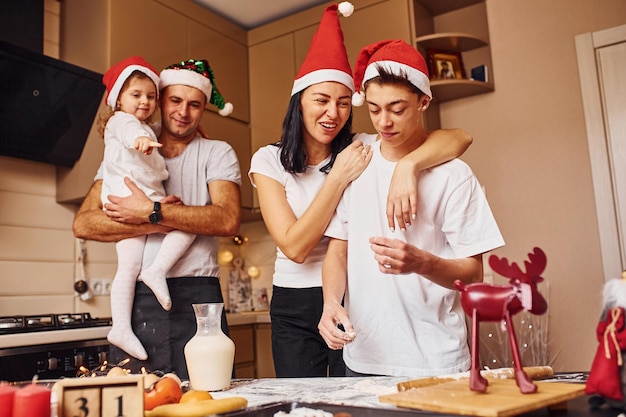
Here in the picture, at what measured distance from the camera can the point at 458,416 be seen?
730 mm

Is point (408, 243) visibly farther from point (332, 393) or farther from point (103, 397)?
point (103, 397)

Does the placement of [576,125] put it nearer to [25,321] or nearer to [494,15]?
[494,15]

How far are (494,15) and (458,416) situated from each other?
2.89 metres

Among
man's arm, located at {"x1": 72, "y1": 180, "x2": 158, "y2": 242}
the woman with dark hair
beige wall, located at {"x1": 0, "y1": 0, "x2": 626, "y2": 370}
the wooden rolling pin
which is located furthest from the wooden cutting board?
beige wall, located at {"x1": 0, "y1": 0, "x2": 626, "y2": 370}

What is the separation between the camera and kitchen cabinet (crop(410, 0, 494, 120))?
3045 mm

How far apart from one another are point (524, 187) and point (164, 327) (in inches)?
79.0

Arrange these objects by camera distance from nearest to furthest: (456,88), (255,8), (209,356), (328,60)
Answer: (209,356) < (328,60) < (456,88) < (255,8)

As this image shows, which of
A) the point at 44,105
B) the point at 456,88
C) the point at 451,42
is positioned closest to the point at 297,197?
the point at 44,105

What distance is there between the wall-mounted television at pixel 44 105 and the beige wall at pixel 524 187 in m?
0.16

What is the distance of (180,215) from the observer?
5.99 ft

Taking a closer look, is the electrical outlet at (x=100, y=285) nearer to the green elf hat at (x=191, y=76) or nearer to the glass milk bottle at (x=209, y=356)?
the green elf hat at (x=191, y=76)

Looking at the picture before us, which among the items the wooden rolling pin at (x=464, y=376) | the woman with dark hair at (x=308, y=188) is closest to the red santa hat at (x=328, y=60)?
the woman with dark hair at (x=308, y=188)

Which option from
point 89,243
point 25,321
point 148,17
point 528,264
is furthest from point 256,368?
point 528,264

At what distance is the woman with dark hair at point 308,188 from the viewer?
4.97 feet
